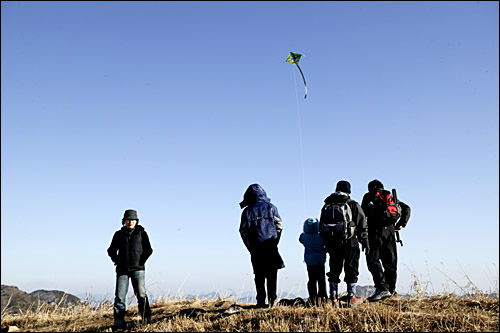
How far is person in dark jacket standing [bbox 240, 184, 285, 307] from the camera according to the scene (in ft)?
27.5

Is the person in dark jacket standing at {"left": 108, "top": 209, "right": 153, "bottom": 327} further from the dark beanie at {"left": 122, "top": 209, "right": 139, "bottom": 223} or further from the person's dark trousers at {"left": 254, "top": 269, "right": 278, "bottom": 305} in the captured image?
the person's dark trousers at {"left": 254, "top": 269, "right": 278, "bottom": 305}

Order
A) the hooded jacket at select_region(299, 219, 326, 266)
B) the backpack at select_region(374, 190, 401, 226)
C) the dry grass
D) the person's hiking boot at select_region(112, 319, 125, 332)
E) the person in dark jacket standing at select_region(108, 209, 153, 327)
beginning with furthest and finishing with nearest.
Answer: the backpack at select_region(374, 190, 401, 226) < the hooded jacket at select_region(299, 219, 326, 266) < the person in dark jacket standing at select_region(108, 209, 153, 327) < the person's hiking boot at select_region(112, 319, 125, 332) < the dry grass

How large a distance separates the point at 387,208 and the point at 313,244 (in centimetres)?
151

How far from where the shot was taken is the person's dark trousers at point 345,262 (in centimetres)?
829

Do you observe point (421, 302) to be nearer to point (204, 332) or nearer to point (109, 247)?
point (204, 332)

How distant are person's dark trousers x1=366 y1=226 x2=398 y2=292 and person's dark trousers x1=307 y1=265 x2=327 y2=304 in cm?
89

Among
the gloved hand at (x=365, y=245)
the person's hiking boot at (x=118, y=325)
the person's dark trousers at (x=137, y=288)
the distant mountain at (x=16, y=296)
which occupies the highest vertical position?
the gloved hand at (x=365, y=245)

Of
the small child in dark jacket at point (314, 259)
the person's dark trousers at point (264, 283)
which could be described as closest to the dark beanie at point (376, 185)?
the small child in dark jacket at point (314, 259)

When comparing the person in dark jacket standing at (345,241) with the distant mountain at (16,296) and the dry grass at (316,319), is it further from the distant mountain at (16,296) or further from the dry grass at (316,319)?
the distant mountain at (16,296)

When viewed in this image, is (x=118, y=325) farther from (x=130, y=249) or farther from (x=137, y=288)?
(x=130, y=249)

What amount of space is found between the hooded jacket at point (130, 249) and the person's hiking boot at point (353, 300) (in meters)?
3.55

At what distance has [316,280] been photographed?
8672 mm

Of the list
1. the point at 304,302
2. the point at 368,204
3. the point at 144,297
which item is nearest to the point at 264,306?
the point at 304,302

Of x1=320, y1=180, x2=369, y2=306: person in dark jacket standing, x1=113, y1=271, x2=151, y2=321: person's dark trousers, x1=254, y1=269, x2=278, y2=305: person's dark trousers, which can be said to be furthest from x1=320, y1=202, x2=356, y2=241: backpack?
x1=113, y1=271, x2=151, y2=321: person's dark trousers
